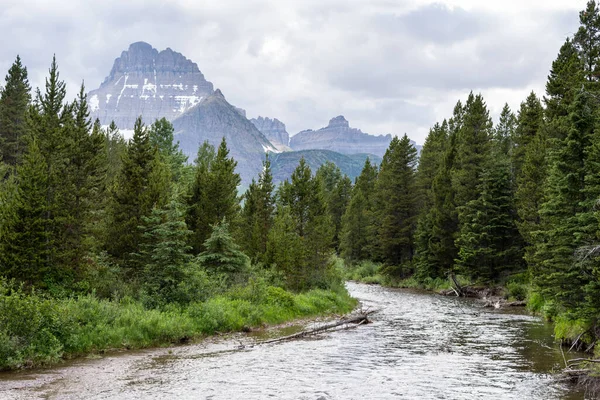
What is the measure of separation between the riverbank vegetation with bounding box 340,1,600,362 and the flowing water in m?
3.83

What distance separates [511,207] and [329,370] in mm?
40684

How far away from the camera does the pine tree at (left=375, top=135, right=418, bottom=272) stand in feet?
228

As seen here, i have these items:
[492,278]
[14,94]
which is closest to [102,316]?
[492,278]

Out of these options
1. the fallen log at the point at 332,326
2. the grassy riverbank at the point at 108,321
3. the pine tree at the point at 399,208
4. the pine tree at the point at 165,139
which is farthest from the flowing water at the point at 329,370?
the pine tree at the point at 165,139

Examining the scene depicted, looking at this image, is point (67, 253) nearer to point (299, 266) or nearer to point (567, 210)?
point (299, 266)

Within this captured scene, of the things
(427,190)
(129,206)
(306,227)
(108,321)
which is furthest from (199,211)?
(427,190)

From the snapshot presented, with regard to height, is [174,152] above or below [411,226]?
above

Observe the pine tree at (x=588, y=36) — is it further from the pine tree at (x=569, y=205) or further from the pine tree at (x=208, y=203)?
the pine tree at (x=208, y=203)

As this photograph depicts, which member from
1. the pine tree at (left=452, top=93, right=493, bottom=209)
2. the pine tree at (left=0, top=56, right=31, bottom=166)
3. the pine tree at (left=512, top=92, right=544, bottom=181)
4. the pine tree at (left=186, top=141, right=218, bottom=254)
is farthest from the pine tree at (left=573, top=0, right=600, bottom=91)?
the pine tree at (left=0, top=56, right=31, bottom=166)

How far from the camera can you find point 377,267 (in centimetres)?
7612

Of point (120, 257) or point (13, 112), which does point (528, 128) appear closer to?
point (120, 257)

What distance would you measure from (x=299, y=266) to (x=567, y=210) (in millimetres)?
20630

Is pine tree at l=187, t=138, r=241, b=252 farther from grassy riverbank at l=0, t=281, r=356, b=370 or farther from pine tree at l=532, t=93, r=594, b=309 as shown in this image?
pine tree at l=532, t=93, r=594, b=309

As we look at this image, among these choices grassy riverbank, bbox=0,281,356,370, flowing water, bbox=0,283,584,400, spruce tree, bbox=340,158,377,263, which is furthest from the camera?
spruce tree, bbox=340,158,377,263
